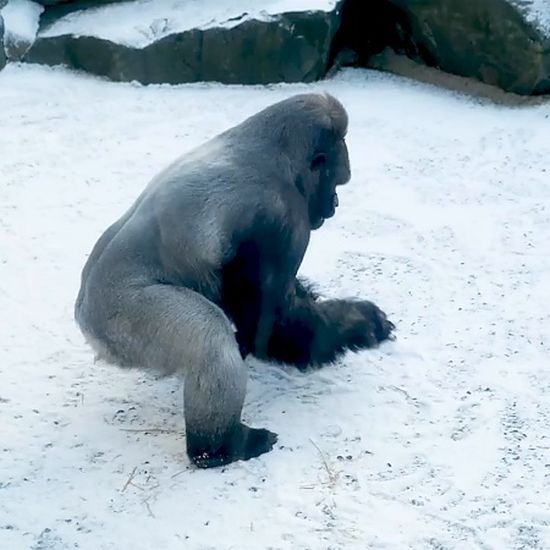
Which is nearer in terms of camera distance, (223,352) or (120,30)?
(223,352)

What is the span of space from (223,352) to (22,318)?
3.91ft

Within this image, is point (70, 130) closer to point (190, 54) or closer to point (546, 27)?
point (190, 54)

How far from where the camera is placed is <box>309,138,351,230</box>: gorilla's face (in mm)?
3801

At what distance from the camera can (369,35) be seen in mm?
6953

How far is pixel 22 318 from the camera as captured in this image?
4238 millimetres

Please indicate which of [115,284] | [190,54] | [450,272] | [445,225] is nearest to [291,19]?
[190,54]

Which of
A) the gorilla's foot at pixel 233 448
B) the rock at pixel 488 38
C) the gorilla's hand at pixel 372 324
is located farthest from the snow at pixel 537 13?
the gorilla's foot at pixel 233 448

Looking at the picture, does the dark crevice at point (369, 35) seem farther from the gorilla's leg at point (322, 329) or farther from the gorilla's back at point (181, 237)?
the gorilla's back at point (181, 237)

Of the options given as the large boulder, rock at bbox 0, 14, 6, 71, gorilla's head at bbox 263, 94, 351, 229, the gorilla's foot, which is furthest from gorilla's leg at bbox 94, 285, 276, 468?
rock at bbox 0, 14, 6, 71

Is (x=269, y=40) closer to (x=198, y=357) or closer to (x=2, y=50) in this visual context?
(x=2, y=50)

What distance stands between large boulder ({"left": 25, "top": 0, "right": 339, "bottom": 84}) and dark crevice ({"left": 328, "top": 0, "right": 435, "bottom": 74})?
287mm

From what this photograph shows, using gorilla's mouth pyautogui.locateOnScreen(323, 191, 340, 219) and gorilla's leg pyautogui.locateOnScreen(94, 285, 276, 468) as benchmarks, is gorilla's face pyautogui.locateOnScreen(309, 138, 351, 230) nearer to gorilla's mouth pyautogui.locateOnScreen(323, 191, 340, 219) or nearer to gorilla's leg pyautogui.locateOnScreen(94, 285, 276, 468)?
gorilla's mouth pyautogui.locateOnScreen(323, 191, 340, 219)

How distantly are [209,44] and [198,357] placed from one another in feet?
11.7

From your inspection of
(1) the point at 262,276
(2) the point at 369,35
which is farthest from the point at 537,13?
(1) the point at 262,276
